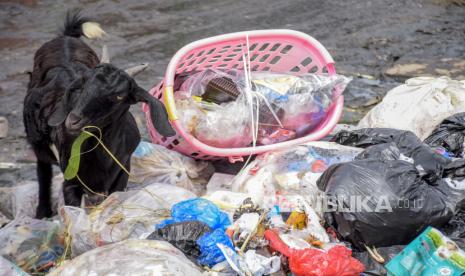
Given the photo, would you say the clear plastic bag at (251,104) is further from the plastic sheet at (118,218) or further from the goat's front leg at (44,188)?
the goat's front leg at (44,188)

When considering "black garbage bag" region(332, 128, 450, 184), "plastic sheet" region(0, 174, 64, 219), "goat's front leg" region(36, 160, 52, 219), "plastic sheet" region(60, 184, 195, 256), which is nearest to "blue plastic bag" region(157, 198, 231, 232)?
"plastic sheet" region(60, 184, 195, 256)

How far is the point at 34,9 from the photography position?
362 inches

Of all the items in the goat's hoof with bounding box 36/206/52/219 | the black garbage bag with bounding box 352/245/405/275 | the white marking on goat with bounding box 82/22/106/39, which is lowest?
the goat's hoof with bounding box 36/206/52/219

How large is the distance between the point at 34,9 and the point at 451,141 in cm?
690

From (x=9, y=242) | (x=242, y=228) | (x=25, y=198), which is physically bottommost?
(x=25, y=198)

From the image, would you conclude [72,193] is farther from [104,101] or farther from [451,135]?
[451,135]

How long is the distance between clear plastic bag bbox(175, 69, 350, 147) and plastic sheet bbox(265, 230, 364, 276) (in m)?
1.23

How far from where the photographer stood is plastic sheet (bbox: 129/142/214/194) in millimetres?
4016

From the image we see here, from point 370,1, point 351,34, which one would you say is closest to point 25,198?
point 351,34

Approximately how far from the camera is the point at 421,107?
4.39 metres

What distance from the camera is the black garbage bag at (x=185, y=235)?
2859 millimetres

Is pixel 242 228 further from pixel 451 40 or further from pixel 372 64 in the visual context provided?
pixel 451 40

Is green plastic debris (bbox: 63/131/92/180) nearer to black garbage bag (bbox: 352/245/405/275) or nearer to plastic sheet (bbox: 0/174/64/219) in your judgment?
plastic sheet (bbox: 0/174/64/219)

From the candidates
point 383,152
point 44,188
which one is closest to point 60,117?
point 44,188
